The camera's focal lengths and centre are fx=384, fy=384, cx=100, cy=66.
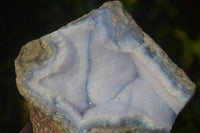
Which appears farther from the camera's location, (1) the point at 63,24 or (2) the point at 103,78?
(1) the point at 63,24

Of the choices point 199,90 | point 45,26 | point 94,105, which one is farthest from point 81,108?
point 45,26

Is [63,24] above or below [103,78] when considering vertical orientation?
below

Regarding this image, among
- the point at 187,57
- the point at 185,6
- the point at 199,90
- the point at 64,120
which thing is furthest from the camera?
the point at 185,6

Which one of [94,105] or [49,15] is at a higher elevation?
[94,105]

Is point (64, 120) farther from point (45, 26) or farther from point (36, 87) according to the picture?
point (45, 26)
